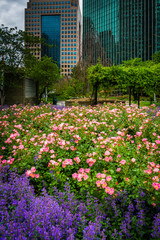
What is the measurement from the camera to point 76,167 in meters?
A: 2.53

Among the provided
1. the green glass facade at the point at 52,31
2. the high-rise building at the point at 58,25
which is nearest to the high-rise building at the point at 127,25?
the high-rise building at the point at 58,25

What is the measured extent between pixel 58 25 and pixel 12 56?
120 m

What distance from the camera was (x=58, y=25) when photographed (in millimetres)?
119875

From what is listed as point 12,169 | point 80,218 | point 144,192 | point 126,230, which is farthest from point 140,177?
point 12,169

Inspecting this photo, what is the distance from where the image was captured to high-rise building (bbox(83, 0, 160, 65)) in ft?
216

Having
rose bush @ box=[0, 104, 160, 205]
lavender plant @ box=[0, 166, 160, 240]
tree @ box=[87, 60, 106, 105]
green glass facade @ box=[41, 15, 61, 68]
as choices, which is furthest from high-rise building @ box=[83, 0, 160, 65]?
lavender plant @ box=[0, 166, 160, 240]

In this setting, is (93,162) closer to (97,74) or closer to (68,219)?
(68,219)

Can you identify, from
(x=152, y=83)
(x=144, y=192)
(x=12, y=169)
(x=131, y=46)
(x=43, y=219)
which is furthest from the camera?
(x=131, y=46)

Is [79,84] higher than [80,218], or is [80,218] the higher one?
[79,84]

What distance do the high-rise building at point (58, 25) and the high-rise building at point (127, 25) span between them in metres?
31.8

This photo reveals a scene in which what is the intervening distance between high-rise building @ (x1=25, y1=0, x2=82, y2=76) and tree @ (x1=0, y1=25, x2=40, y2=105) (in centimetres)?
10268

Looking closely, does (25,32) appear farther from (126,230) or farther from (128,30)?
(128,30)

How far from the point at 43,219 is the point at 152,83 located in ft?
42.0

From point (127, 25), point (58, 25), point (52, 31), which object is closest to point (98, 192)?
point (127, 25)
